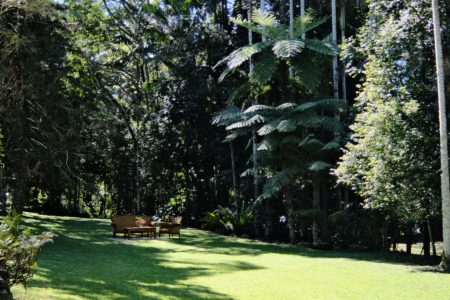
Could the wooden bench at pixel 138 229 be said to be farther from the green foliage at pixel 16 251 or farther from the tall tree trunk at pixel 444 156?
the green foliage at pixel 16 251

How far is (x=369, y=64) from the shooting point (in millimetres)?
12719

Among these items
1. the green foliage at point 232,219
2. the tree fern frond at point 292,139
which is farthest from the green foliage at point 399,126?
the green foliage at point 232,219

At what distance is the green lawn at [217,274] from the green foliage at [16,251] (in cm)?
62

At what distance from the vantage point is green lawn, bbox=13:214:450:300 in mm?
7434

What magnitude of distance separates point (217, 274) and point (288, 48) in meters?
7.36

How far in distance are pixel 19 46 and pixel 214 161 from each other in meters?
11.7

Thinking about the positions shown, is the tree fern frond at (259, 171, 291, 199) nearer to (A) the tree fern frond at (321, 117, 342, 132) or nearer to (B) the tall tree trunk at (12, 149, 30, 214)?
(A) the tree fern frond at (321, 117, 342, 132)

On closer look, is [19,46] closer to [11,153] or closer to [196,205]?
[11,153]

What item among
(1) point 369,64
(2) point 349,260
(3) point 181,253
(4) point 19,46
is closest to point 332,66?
(1) point 369,64

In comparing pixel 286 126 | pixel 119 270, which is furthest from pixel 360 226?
pixel 119 270

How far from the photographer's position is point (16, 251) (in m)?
5.76

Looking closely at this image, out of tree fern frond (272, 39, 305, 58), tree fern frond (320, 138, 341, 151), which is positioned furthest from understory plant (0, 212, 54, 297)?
tree fern frond (272, 39, 305, 58)

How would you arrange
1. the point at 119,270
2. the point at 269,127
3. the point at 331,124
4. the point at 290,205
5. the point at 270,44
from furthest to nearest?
the point at 290,205
the point at 270,44
the point at 269,127
the point at 331,124
the point at 119,270

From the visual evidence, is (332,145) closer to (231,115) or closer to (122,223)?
(231,115)
